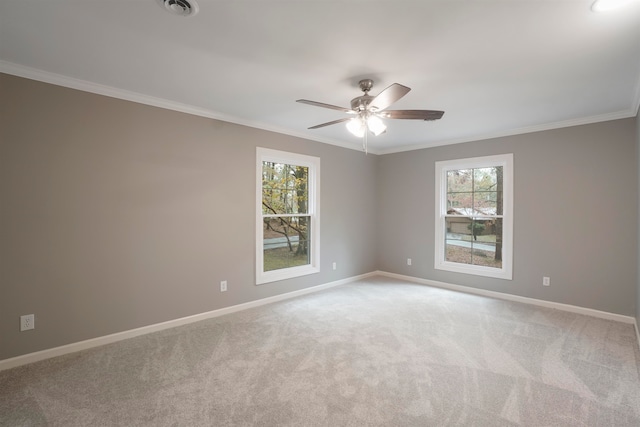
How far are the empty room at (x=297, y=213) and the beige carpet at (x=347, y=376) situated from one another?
0.07ft

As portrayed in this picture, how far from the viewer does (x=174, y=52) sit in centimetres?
221

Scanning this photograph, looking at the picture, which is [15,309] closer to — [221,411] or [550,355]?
[221,411]

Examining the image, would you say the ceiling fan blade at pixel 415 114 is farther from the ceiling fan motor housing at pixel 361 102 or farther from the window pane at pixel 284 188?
the window pane at pixel 284 188

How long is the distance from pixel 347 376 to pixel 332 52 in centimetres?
241

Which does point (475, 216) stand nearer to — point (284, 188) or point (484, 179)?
point (484, 179)

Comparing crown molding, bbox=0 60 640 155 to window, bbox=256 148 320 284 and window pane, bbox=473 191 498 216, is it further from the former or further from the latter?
Result: window pane, bbox=473 191 498 216

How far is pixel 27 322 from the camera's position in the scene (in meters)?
2.52

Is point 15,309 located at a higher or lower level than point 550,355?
higher

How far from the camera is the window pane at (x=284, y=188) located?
4277 mm

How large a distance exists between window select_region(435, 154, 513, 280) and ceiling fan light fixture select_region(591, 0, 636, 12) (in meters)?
2.85

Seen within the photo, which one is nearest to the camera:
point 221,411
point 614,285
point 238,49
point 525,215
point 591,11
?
point 591,11

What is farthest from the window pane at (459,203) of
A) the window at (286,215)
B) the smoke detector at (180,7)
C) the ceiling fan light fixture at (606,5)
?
the smoke detector at (180,7)

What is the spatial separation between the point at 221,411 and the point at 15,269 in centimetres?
206

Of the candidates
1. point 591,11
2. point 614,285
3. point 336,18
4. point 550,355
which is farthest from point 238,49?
point 614,285
